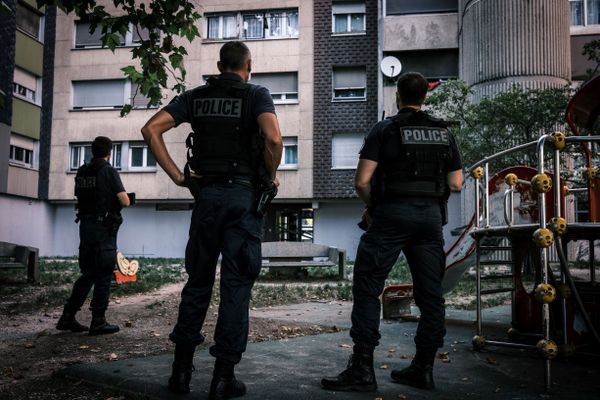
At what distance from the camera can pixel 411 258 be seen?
3908mm

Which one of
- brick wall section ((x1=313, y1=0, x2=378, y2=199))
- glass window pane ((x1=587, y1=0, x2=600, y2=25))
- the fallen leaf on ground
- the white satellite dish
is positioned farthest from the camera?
brick wall section ((x1=313, y1=0, x2=378, y2=199))

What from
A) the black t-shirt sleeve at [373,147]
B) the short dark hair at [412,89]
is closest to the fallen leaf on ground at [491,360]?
the black t-shirt sleeve at [373,147]

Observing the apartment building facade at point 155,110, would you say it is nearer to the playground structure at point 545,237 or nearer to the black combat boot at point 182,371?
the playground structure at point 545,237

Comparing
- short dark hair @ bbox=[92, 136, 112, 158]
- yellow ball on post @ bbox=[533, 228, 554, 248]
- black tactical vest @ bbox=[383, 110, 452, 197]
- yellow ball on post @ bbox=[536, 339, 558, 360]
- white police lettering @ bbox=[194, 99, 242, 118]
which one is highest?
short dark hair @ bbox=[92, 136, 112, 158]

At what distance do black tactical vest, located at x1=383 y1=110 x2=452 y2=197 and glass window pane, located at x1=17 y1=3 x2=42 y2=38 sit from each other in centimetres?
2644

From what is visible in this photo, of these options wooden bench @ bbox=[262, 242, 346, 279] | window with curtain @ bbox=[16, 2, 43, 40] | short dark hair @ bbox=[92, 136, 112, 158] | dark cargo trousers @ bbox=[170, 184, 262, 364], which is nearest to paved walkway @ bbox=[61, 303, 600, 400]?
dark cargo trousers @ bbox=[170, 184, 262, 364]

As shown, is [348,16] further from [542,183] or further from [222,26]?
[542,183]

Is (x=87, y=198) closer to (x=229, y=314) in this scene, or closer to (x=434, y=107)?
(x=229, y=314)

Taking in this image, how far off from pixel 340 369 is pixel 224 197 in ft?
5.59

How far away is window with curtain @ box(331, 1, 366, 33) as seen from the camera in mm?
25766

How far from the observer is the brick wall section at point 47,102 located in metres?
27.0

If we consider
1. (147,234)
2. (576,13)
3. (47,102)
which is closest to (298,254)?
(147,234)

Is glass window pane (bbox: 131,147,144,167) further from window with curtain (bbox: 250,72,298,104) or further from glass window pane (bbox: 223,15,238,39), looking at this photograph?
glass window pane (bbox: 223,15,238,39)

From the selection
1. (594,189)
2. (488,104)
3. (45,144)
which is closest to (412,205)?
(594,189)
